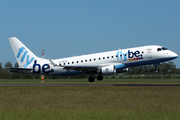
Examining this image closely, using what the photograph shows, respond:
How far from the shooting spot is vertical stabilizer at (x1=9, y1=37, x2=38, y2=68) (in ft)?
156

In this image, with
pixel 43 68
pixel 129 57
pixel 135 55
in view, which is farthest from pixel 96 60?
pixel 43 68

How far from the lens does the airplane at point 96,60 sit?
39.4 m

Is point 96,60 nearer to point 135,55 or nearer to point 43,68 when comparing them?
point 135,55

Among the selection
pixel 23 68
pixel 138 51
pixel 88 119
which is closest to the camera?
pixel 88 119

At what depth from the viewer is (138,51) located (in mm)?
39562

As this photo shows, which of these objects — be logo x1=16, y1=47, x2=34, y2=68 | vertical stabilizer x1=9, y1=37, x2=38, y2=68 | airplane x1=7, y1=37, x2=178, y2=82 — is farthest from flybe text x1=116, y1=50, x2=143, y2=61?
be logo x1=16, y1=47, x2=34, y2=68

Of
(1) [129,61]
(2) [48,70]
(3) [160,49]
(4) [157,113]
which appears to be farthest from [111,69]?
(4) [157,113]

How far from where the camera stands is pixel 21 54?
4784cm

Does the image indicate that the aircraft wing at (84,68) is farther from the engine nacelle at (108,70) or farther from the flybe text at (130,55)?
the flybe text at (130,55)

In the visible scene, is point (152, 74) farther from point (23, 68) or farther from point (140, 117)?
point (140, 117)

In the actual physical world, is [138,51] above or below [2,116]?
above

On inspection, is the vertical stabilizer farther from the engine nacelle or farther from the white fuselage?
the engine nacelle

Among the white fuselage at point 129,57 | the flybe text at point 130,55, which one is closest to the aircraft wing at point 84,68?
the white fuselage at point 129,57

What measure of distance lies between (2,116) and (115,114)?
5.14 meters
